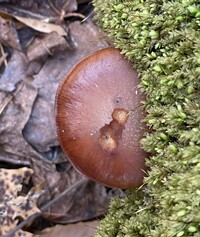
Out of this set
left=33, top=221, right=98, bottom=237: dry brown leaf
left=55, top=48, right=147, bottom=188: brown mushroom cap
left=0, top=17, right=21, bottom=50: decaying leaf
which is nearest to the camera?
left=55, top=48, right=147, bottom=188: brown mushroom cap

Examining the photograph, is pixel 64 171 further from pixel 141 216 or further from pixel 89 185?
pixel 141 216

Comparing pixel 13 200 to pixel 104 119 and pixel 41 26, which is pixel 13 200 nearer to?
pixel 104 119

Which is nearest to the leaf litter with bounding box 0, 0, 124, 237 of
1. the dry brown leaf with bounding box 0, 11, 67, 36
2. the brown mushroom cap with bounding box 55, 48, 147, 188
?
the dry brown leaf with bounding box 0, 11, 67, 36

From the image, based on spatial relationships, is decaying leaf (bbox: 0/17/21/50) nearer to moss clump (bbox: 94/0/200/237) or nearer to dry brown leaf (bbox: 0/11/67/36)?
dry brown leaf (bbox: 0/11/67/36)

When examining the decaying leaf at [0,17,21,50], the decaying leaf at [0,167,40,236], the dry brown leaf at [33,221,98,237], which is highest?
the decaying leaf at [0,17,21,50]

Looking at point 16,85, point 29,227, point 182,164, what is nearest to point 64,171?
point 29,227

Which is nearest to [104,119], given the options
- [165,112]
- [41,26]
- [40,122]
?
[165,112]
